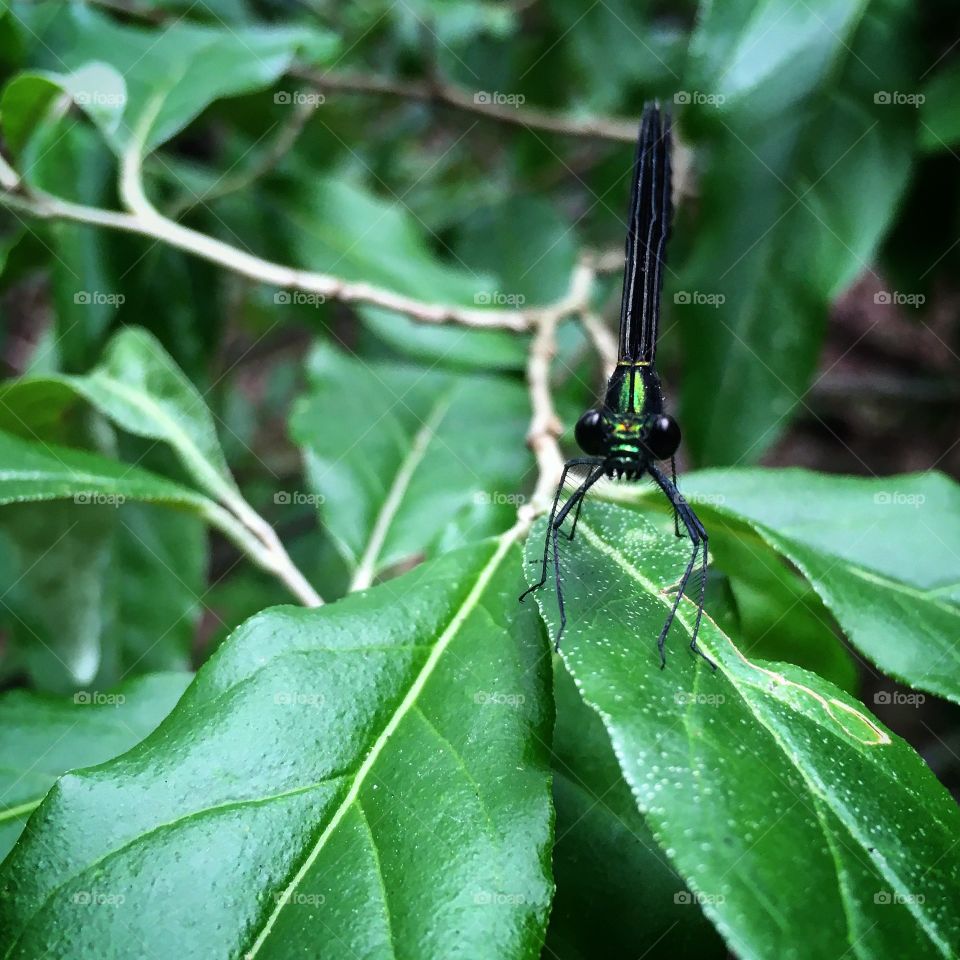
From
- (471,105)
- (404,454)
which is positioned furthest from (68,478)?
(471,105)

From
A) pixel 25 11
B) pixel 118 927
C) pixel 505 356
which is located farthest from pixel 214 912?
pixel 25 11

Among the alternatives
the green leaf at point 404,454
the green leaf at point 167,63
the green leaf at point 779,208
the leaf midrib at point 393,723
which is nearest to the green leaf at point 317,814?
the leaf midrib at point 393,723

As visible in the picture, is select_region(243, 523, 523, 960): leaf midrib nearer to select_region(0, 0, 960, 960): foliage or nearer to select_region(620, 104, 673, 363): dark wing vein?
select_region(0, 0, 960, 960): foliage

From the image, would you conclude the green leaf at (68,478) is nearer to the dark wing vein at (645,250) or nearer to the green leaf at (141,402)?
the green leaf at (141,402)

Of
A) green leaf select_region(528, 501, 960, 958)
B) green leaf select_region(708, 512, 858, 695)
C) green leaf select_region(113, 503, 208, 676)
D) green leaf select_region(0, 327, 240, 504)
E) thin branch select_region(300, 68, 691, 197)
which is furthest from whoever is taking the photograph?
thin branch select_region(300, 68, 691, 197)

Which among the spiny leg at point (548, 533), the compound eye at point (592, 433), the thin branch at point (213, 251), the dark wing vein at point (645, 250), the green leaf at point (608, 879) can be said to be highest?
the thin branch at point (213, 251)

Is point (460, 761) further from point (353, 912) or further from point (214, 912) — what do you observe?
point (214, 912)

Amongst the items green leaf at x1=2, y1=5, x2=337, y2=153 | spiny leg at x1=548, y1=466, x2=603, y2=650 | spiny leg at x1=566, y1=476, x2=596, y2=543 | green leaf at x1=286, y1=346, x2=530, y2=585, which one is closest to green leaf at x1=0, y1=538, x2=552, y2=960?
spiny leg at x1=548, y1=466, x2=603, y2=650
